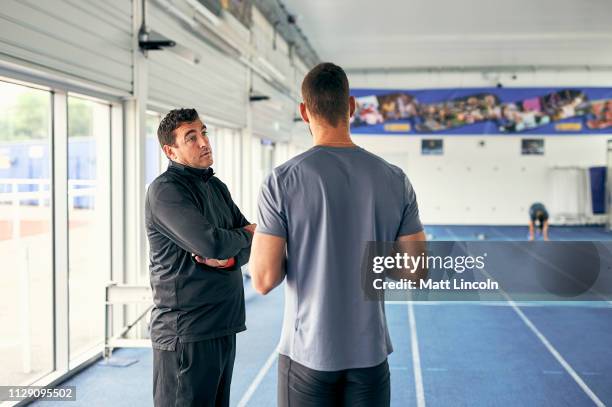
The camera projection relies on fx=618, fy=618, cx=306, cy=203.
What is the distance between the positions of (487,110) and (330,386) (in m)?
15.9

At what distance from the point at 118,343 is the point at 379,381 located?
4218mm

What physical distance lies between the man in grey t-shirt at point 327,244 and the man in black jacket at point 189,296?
0.80 meters

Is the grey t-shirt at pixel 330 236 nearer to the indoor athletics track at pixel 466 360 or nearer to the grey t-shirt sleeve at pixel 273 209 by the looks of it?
the grey t-shirt sleeve at pixel 273 209

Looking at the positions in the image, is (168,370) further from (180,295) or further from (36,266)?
(36,266)

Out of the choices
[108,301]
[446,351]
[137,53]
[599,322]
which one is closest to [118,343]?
[108,301]

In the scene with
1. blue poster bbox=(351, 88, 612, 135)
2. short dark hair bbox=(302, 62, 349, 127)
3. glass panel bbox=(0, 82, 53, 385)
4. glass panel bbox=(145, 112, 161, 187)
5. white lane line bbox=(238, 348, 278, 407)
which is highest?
blue poster bbox=(351, 88, 612, 135)

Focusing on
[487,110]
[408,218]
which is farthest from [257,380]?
[487,110]

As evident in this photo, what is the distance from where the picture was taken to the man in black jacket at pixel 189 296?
247 centimetres

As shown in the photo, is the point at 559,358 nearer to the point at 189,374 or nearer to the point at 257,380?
the point at 257,380

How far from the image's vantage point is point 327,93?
1.70 metres

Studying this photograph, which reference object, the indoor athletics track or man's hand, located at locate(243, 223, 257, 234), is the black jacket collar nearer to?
man's hand, located at locate(243, 223, 257, 234)

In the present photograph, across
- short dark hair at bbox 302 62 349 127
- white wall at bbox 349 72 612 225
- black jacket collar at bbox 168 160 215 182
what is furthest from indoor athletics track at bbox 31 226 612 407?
white wall at bbox 349 72 612 225

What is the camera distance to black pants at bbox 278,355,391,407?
1.73 meters

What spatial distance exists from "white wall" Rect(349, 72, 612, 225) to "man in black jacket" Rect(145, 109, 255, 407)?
18848 millimetres
